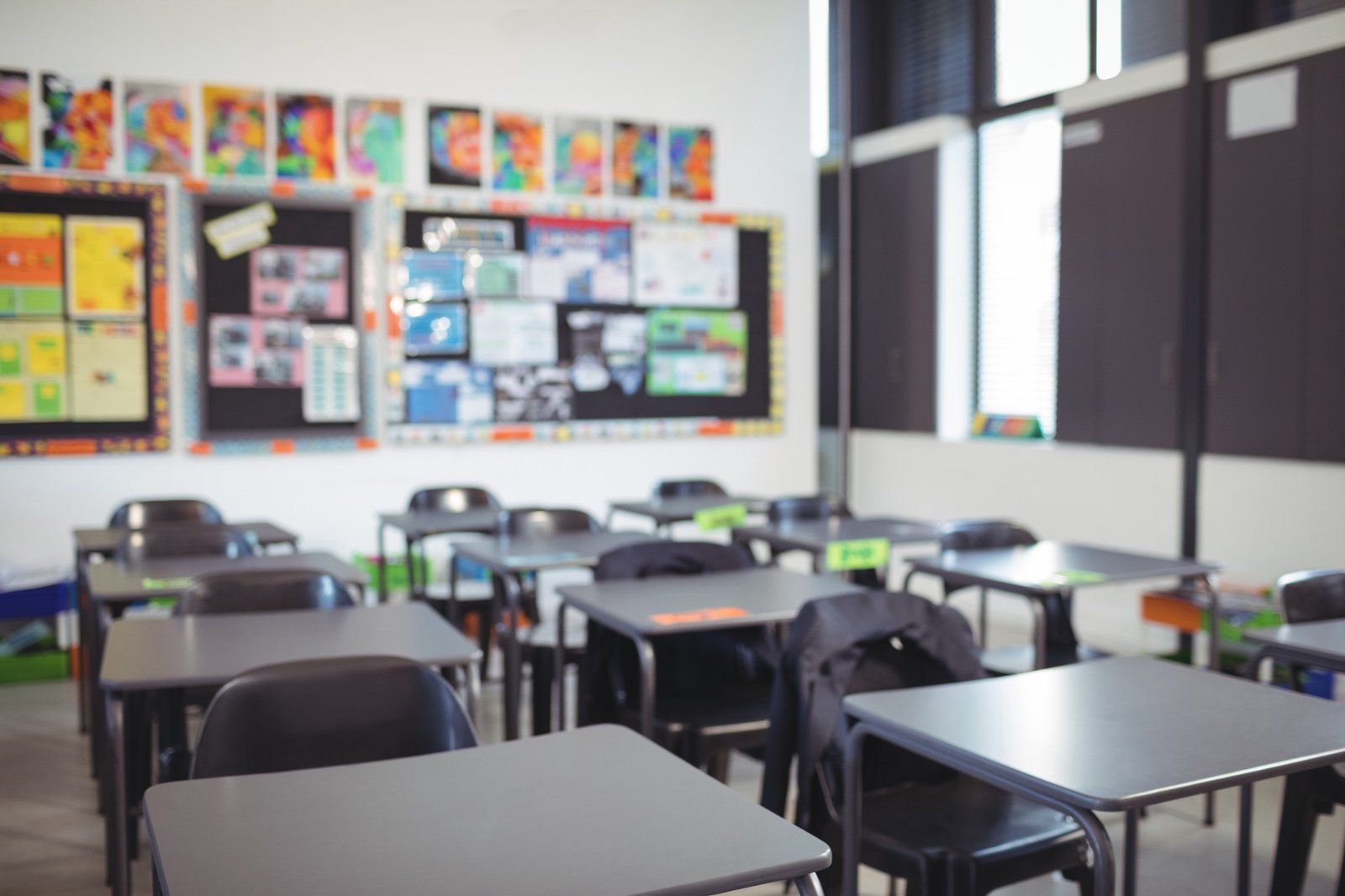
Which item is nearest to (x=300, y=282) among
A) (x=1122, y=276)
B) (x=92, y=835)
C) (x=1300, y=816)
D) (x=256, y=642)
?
(x=92, y=835)

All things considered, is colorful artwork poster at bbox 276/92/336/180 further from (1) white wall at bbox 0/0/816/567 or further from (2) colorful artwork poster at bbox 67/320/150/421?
(2) colorful artwork poster at bbox 67/320/150/421

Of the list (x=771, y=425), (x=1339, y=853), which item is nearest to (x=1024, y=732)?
(x=1339, y=853)

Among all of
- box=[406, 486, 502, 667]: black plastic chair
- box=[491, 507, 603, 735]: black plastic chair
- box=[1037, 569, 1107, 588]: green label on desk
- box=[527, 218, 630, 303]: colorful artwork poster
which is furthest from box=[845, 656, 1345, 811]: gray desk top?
box=[527, 218, 630, 303]: colorful artwork poster

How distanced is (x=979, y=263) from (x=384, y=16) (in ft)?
11.4

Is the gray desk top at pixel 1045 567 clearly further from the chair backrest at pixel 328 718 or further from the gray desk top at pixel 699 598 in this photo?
the chair backrest at pixel 328 718

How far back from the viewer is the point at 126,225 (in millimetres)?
5395

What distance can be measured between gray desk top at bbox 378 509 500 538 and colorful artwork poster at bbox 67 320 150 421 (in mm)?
1524

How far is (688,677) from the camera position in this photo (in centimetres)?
310

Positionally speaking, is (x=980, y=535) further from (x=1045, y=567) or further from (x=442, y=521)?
(x=442, y=521)

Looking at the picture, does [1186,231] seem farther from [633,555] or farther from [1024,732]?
[1024,732]

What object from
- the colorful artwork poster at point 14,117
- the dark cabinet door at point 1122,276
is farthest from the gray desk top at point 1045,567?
the colorful artwork poster at point 14,117

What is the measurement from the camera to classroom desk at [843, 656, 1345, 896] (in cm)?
161

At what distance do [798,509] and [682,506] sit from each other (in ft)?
1.67

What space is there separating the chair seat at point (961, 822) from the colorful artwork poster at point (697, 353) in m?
4.40
